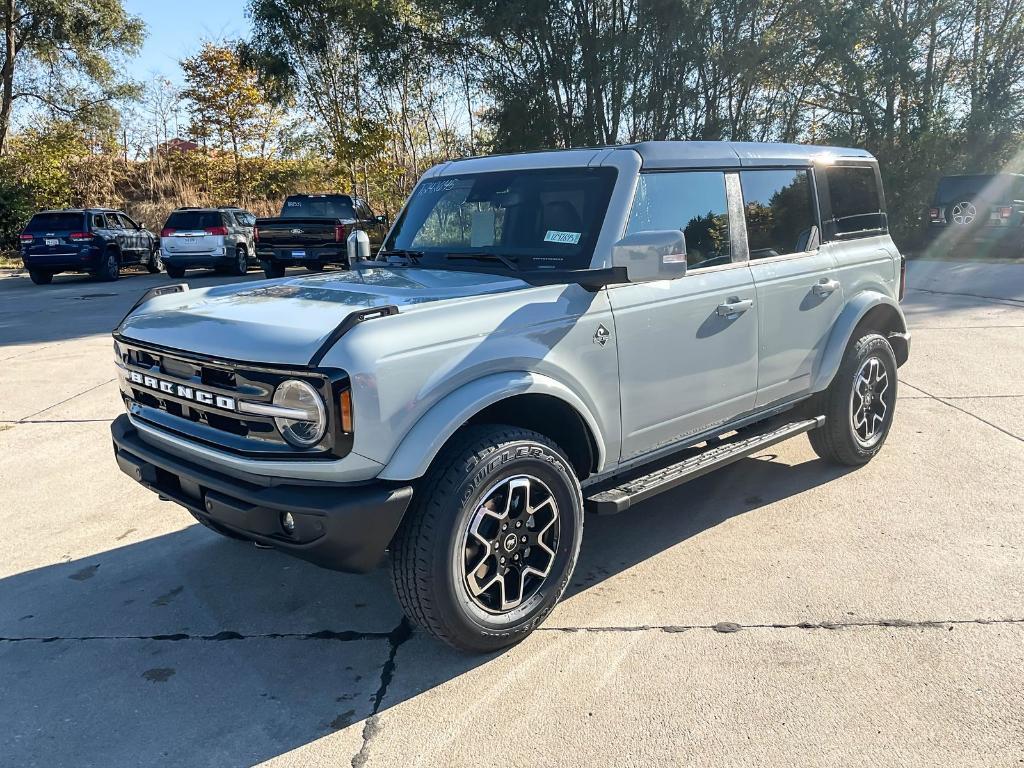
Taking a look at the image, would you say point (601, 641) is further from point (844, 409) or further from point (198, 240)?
point (198, 240)

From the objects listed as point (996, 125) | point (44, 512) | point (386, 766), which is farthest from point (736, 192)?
point (996, 125)

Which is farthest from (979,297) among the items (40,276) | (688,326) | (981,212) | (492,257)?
(40,276)

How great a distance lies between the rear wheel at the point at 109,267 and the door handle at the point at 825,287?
18715 millimetres

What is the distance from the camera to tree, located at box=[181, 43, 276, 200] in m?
34.8

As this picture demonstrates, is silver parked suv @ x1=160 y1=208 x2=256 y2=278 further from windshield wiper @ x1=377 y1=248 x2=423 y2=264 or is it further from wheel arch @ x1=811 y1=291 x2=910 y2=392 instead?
wheel arch @ x1=811 y1=291 x2=910 y2=392

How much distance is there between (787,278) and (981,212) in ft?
55.7

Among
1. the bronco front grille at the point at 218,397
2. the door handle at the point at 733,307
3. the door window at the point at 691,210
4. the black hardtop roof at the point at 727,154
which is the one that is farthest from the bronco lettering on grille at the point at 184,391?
the door handle at the point at 733,307

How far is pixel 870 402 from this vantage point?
5281 mm

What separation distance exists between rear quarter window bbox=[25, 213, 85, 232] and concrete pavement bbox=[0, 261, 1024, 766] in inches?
622

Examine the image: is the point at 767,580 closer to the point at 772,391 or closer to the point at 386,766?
the point at 772,391

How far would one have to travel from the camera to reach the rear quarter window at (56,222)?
1895cm

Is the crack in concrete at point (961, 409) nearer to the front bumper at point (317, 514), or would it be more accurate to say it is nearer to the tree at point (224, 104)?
the front bumper at point (317, 514)

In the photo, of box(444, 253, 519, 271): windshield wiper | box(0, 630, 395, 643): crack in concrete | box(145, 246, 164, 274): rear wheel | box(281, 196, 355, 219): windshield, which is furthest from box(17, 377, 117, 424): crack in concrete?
box(145, 246, 164, 274): rear wheel

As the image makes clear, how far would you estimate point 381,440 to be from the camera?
2855 mm
